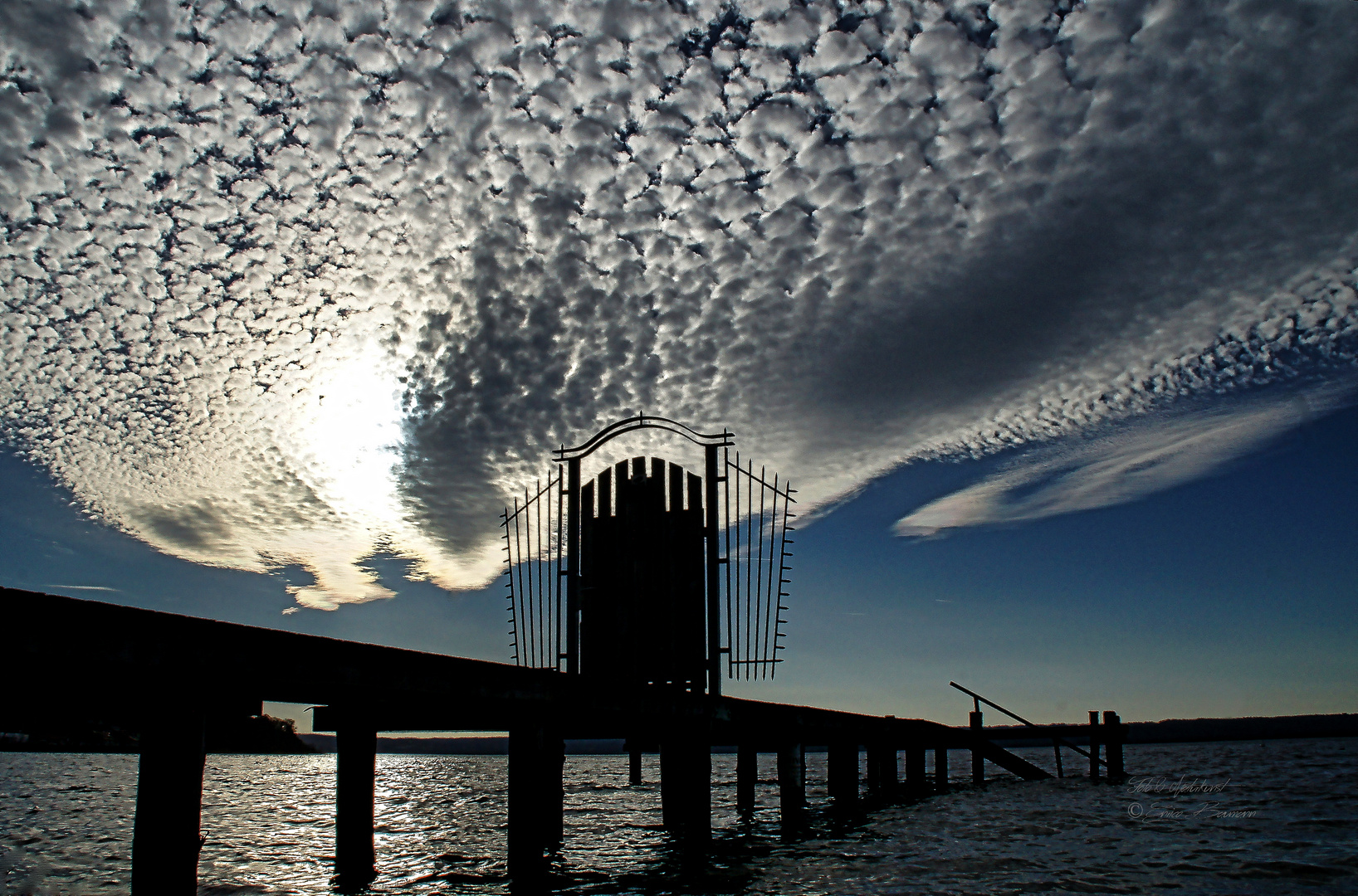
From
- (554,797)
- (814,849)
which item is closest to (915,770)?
(814,849)

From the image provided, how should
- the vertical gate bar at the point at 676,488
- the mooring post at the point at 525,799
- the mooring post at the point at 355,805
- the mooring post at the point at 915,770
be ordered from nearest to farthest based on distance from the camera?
the mooring post at the point at 355,805
the mooring post at the point at 525,799
the vertical gate bar at the point at 676,488
the mooring post at the point at 915,770

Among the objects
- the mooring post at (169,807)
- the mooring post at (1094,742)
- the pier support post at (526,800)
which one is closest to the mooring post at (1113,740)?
the mooring post at (1094,742)

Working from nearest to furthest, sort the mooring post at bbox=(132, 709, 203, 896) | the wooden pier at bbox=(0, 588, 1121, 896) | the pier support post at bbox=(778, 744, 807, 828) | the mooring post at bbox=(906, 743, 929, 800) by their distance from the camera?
the wooden pier at bbox=(0, 588, 1121, 896) < the mooring post at bbox=(132, 709, 203, 896) < the pier support post at bbox=(778, 744, 807, 828) < the mooring post at bbox=(906, 743, 929, 800)

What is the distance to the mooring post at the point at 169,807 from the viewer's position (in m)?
4.22

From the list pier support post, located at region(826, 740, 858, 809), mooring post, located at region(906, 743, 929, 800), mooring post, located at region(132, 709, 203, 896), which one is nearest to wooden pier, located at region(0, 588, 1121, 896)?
mooring post, located at region(132, 709, 203, 896)

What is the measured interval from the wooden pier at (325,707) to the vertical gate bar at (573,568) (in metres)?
0.92

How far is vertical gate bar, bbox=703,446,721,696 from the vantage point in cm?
1141

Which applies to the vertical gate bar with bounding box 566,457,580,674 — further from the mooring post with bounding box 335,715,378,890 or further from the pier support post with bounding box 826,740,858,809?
the pier support post with bounding box 826,740,858,809

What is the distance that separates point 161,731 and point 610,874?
24.5 ft

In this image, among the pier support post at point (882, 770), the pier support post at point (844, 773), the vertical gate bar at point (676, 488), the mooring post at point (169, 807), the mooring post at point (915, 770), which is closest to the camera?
the mooring post at point (169, 807)

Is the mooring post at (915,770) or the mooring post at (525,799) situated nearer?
the mooring post at (525,799)

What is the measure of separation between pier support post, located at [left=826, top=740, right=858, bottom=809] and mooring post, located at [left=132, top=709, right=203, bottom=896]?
1679 centimetres

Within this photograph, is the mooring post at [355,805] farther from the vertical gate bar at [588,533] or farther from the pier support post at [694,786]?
the pier support post at [694,786]

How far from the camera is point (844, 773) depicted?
63.1ft
